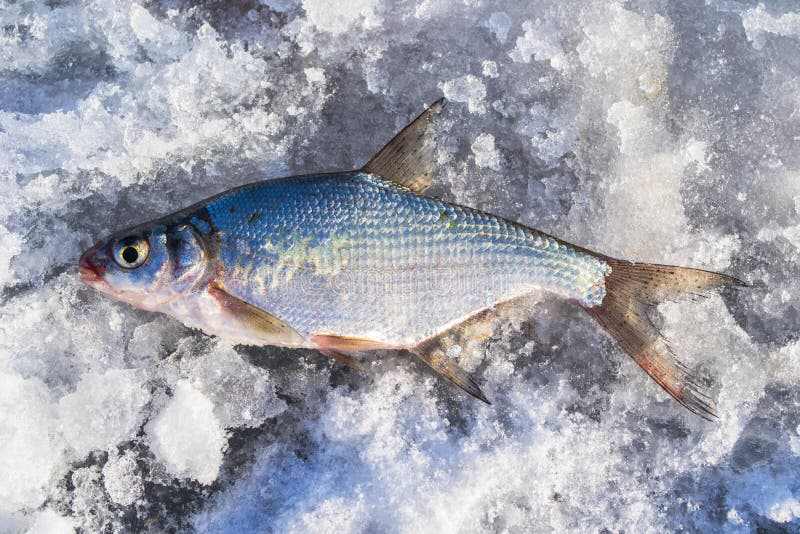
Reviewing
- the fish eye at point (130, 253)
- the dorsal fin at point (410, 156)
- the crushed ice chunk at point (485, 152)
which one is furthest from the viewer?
the crushed ice chunk at point (485, 152)

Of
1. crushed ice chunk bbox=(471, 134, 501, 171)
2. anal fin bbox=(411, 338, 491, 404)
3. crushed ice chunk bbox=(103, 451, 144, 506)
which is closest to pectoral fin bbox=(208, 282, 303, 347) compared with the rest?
anal fin bbox=(411, 338, 491, 404)

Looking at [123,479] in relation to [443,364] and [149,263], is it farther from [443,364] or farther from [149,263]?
[443,364]

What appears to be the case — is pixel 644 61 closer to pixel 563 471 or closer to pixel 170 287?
pixel 563 471

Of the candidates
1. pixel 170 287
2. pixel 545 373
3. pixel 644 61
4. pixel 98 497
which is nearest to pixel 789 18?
pixel 644 61

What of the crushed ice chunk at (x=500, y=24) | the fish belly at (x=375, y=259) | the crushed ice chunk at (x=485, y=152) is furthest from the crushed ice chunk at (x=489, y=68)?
the fish belly at (x=375, y=259)

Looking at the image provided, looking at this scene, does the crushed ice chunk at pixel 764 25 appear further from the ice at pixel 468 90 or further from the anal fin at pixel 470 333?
the anal fin at pixel 470 333
